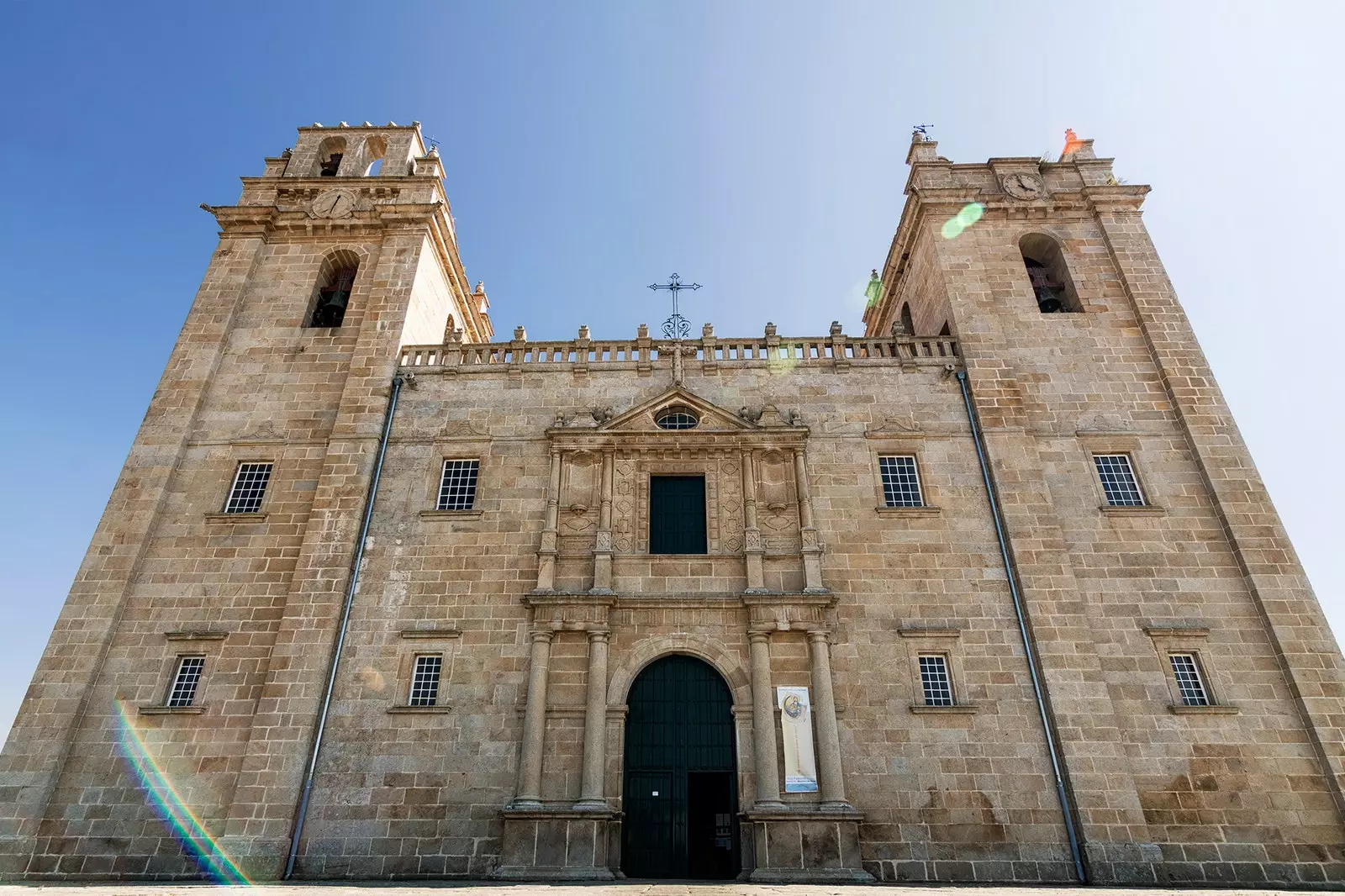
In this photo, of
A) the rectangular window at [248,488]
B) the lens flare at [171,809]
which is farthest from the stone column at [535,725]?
the rectangular window at [248,488]

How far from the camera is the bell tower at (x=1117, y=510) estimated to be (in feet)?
50.8

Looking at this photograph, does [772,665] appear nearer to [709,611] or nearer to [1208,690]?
[709,611]

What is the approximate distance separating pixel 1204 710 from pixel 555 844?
532 inches

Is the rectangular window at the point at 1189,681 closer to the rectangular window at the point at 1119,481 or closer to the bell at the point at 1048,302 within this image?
the rectangular window at the point at 1119,481

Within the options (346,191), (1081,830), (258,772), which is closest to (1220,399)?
(1081,830)

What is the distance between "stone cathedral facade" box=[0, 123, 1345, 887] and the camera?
15211mm

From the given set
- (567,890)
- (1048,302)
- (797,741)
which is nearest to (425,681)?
(567,890)

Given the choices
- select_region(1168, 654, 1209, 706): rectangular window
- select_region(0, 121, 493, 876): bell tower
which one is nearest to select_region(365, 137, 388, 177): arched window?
select_region(0, 121, 493, 876): bell tower

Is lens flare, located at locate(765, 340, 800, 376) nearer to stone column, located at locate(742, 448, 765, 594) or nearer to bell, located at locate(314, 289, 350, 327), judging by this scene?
stone column, located at locate(742, 448, 765, 594)

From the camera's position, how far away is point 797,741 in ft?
51.9

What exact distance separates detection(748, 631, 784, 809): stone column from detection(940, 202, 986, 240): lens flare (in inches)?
542

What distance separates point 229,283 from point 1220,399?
90.7ft

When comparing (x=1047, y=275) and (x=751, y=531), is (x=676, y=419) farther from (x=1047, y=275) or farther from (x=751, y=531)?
(x=1047, y=275)

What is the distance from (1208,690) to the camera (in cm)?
1652
